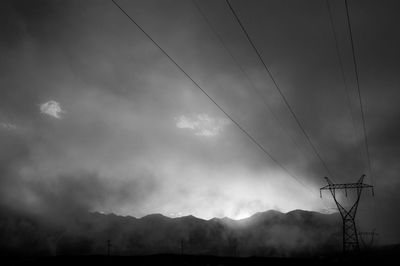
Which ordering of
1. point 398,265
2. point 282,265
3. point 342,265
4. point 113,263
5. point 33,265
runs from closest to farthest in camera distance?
point 398,265 → point 342,265 → point 282,265 → point 113,263 → point 33,265

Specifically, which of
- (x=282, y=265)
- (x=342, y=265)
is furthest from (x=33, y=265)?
(x=342, y=265)

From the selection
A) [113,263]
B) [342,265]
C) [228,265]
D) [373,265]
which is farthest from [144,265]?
[373,265]

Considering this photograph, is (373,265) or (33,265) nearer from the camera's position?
(373,265)

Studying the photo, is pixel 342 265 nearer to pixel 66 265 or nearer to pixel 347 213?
pixel 347 213

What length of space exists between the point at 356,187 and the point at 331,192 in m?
4.37

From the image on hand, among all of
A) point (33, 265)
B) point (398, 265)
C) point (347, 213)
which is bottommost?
point (33, 265)

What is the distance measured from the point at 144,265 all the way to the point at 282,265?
28221 millimetres

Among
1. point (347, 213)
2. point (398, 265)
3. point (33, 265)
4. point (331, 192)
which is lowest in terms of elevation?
point (33, 265)

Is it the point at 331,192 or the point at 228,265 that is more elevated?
the point at 331,192

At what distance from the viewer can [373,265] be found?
3816 centimetres

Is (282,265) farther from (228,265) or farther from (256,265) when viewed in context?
(228,265)

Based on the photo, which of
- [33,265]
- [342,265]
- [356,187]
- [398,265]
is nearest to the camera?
[398,265]

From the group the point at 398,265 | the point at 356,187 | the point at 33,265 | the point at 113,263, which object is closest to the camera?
the point at 398,265

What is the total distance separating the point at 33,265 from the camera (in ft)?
250
